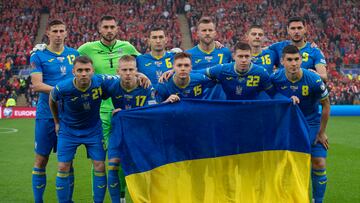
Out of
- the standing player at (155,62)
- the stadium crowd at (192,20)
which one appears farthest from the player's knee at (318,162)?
the stadium crowd at (192,20)

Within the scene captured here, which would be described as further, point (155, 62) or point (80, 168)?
point (80, 168)

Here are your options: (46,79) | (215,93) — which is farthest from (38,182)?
(215,93)

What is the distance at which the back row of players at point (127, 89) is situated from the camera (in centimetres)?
625

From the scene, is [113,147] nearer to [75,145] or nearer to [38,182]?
[75,145]

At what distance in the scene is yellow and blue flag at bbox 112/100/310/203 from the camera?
235 inches

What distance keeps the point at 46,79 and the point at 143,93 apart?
140cm

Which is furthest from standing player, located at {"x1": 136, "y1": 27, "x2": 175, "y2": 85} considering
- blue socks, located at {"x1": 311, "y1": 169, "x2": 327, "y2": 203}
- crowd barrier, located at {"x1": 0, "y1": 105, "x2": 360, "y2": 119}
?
crowd barrier, located at {"x1": 0, "y1": 105, "x2": 360, "y2": 119}

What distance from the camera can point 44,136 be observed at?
6766 mm

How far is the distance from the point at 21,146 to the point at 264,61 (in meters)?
8.60

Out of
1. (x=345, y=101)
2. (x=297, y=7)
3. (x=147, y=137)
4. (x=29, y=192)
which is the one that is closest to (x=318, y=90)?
(x=147, y=137)

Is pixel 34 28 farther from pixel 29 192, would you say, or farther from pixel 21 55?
pixel 29 192

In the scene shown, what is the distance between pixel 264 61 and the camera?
7273 millimetres

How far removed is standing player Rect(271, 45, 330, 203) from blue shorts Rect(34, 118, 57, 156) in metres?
→ 2.98

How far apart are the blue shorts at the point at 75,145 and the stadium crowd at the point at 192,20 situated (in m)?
21.5
